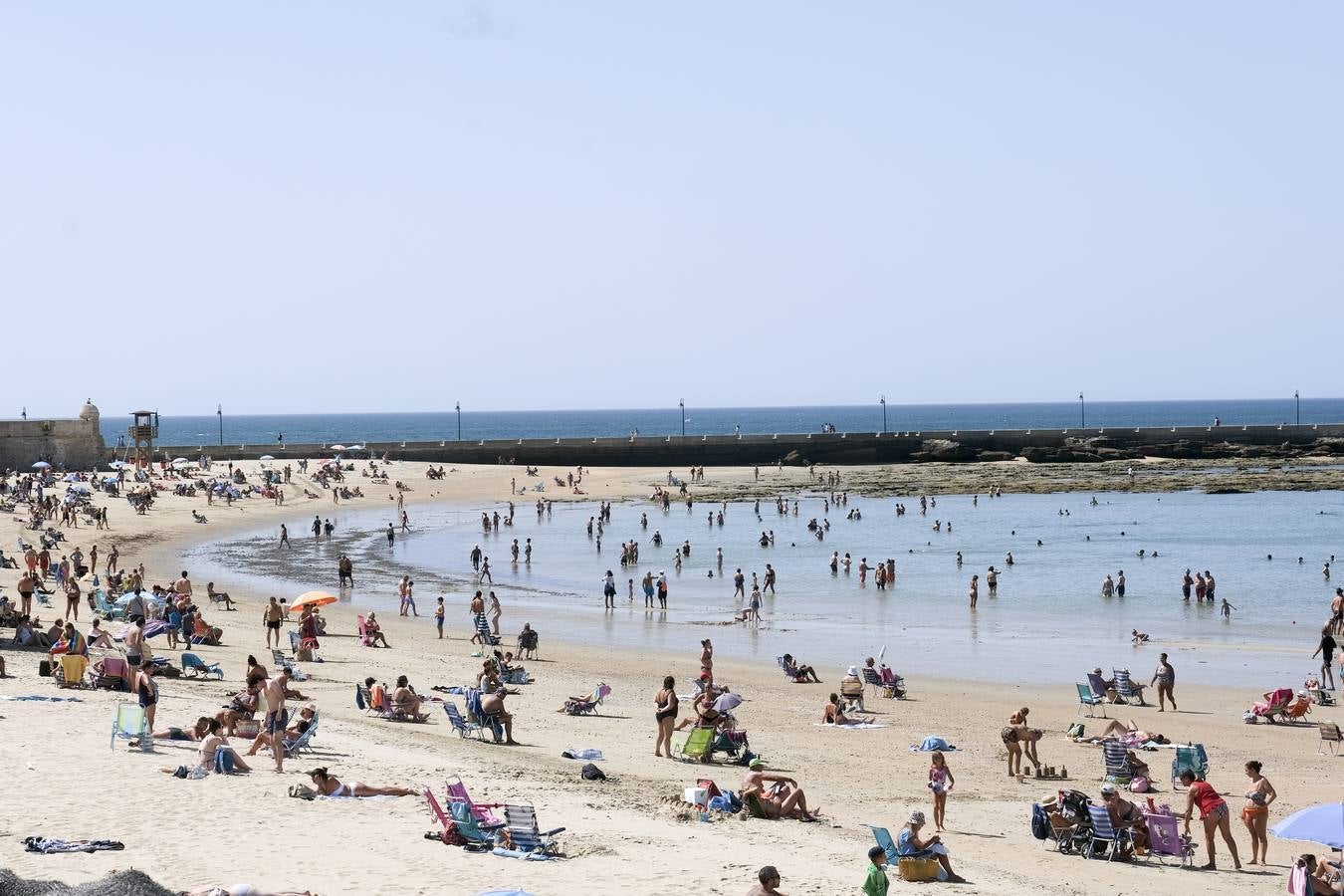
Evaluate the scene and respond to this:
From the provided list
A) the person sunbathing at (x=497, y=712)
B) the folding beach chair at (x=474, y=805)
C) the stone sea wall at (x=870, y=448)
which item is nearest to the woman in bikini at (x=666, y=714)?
the person sunbathing at (x=497, y=712)

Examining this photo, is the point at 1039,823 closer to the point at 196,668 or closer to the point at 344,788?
the point at 344,788

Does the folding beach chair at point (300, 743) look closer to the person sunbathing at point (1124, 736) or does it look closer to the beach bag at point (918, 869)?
the beach bag at point (918, 869)

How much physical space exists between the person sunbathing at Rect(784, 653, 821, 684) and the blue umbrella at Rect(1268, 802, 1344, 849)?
11.0m

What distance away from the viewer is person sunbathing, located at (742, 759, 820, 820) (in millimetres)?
11570

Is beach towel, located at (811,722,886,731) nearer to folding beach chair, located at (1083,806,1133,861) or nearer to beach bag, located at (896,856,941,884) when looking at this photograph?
folding beach chair, located at (1083,806,1133,861)

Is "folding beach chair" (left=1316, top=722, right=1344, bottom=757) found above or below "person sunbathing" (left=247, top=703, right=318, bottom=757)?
below

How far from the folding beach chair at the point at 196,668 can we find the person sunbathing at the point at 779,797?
8.91 m

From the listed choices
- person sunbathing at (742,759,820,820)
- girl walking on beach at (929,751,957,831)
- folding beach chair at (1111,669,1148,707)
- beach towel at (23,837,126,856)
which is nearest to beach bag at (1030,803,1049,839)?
girl walking on beach at (929,751,957,831)

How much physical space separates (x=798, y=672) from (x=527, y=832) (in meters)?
11.0

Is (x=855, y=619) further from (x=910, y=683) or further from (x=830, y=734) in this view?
(x=830, y=734)

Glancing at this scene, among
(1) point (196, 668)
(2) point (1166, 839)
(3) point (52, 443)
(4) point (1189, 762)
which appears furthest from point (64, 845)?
(3) point (52, 443)

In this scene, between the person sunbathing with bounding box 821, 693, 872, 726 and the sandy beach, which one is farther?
the person sunbathing with bounding box 821, 693, 872, 726

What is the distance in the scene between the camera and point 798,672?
2062 cm

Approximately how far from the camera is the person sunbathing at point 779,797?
1157 cm
